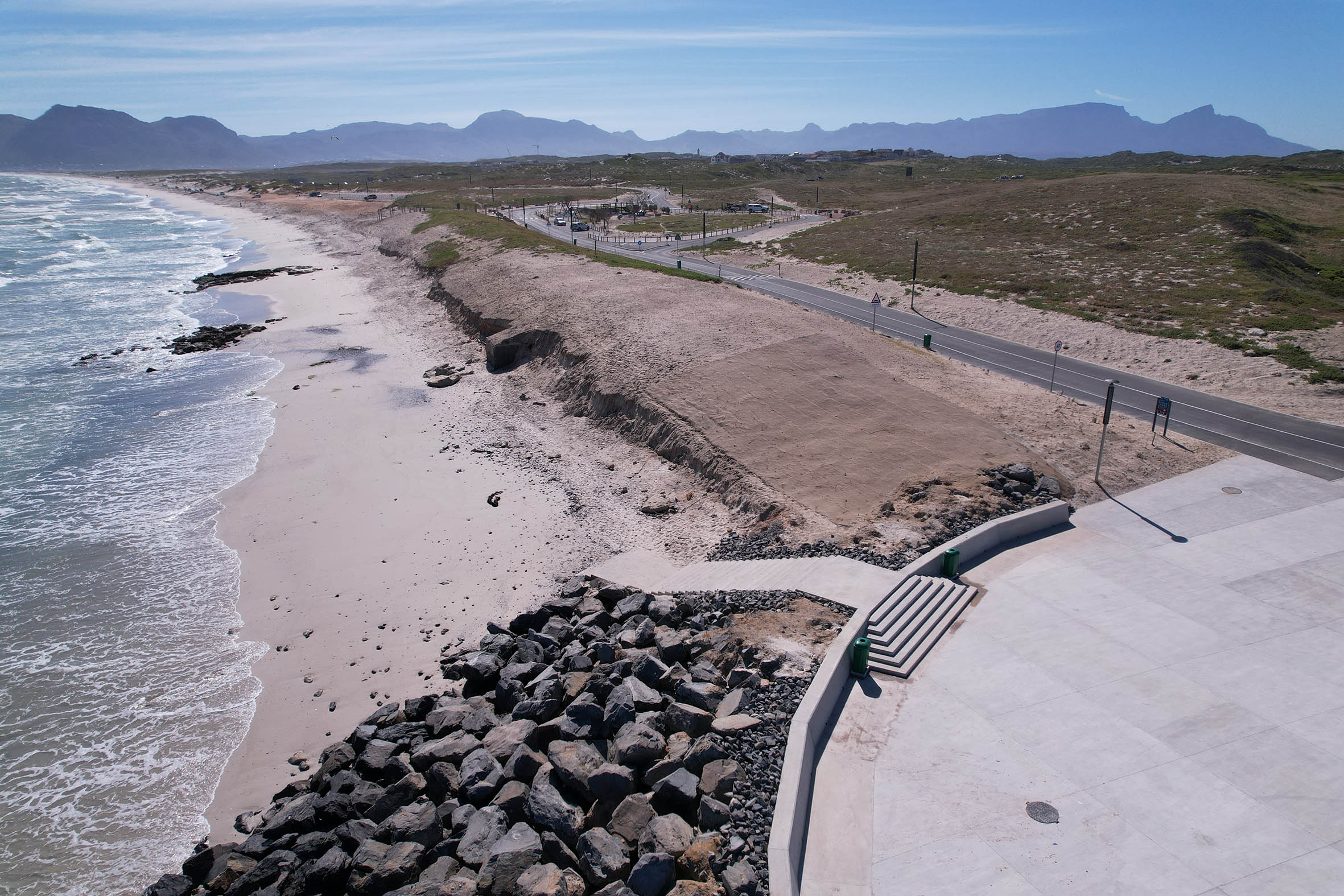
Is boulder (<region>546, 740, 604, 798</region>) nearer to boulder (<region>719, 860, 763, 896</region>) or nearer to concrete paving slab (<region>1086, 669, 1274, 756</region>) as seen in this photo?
boulder (<region>719, 860, 763, 896</region>)

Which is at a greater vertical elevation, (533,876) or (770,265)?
(770,265)

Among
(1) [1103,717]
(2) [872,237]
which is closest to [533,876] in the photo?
(1) [1103,717]

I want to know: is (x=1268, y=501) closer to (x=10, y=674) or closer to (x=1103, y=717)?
(x=1103, y=717)

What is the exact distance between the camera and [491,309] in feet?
132

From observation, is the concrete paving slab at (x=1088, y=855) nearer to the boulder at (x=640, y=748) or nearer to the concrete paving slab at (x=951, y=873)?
the concrete paving slab at (x=951, y=873)

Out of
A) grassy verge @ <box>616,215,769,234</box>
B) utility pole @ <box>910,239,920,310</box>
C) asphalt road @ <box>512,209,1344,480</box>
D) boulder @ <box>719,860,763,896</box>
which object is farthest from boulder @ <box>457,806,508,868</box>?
grassy verge @ <box>616,215,769,234</box>

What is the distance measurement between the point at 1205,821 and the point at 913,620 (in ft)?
18.1

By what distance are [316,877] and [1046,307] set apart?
44.7 meters

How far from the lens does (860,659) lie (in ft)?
43.8

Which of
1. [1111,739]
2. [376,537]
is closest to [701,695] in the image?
[1111,739]

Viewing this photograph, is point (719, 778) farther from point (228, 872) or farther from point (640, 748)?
point (228, 872)

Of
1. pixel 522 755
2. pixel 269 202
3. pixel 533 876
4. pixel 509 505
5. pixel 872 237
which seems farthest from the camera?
pixel 269 202

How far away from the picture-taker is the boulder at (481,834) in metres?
10.4

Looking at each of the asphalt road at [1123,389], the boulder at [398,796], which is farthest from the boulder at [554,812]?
the asphalt road at [1123,389]
